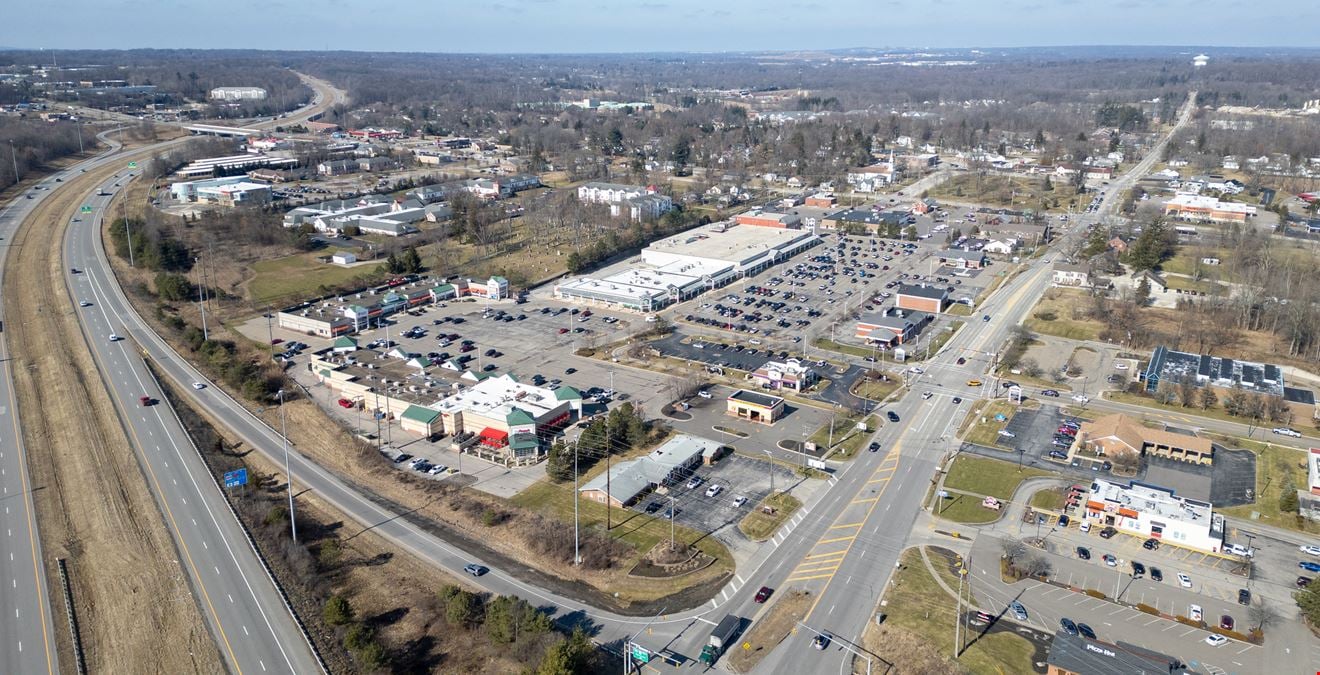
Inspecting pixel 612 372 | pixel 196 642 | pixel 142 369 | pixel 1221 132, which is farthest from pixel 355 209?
pixel 1221 132

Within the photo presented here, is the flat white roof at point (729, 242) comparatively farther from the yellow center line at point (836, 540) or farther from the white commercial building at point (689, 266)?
the yellow center line at point (836, 540)

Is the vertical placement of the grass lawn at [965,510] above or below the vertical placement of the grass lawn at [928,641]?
above

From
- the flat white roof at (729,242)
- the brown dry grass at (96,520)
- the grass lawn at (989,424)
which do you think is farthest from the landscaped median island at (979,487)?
the flat white roof at (729,242)

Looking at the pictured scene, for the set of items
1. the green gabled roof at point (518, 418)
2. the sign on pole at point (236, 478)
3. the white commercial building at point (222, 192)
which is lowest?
the sign on pole at point (236, 478)

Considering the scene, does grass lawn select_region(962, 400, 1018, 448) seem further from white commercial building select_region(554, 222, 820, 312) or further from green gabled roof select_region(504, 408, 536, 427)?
white commercial building select_region(554, 222, 820, 312)

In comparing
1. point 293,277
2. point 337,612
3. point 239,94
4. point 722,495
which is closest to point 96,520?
point 337,612

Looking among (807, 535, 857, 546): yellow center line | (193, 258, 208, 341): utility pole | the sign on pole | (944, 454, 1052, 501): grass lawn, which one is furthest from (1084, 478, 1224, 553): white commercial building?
(193, 258, 208, 341): utility pole

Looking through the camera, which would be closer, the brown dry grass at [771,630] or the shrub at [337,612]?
the brown dry grass at [771,630]
